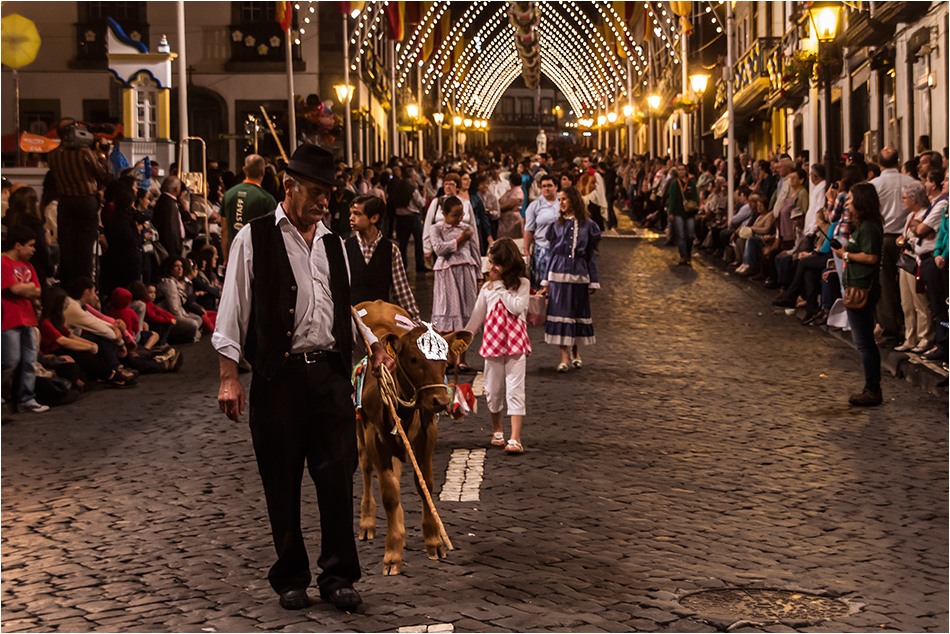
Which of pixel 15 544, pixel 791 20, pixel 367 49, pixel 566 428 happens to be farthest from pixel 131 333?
pixel 367 49

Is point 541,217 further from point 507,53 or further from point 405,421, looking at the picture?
point 507,53

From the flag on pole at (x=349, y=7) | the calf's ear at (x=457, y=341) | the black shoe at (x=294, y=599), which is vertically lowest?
the black shoe at (x=294, y=599)

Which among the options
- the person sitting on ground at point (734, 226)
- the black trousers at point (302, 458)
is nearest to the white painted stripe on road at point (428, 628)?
the black trousers at point (302, 458)

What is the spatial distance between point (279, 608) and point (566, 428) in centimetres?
437

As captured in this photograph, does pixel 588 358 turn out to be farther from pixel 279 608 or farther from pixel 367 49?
pixel 367 49

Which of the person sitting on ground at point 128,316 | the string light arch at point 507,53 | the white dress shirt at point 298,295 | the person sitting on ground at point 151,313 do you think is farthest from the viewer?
the string light arch at point 507,53

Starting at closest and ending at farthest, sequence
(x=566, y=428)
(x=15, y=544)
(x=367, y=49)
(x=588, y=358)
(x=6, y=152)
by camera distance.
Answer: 1. (x=15, y=544)
2. (x=566, y=428)
3. (x=588, y=358)
4. (x=6, y=152)
5. (x=367, y=49)

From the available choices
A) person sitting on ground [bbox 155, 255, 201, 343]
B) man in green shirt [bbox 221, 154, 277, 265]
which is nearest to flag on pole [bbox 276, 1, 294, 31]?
person sitting on ground [bbox 155, 255, 201, 343]

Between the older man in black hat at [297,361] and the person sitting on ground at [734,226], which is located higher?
the person sitting on ground at [734,226]

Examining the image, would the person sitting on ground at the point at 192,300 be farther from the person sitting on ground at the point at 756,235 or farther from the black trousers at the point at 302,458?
the black trousers at the point at 302,458

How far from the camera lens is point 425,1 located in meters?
41.9

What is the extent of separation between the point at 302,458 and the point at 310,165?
1275 mm

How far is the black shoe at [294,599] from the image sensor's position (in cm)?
545

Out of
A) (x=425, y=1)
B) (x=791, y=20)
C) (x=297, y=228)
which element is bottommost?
(x=297, y=228)
